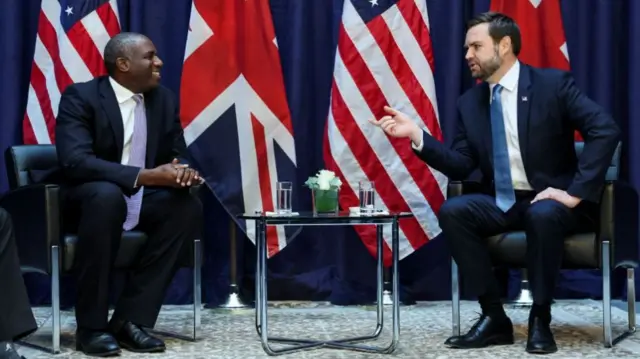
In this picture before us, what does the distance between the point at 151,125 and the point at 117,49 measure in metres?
0.35

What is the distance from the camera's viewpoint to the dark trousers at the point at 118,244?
3.44m

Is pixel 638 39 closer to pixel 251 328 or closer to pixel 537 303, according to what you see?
pixel 537 303

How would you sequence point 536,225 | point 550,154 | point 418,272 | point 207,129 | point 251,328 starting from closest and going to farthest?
point 536,225 → point 550,154 → point 251,328 → point 207,129 → point 418,272

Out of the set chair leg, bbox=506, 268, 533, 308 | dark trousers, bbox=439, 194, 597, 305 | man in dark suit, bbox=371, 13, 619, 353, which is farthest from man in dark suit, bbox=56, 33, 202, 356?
chair leg, bbox=506, 268, 533, 308

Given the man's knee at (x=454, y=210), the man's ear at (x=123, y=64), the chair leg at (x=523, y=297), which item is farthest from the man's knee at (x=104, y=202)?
the chair leg at (x=523, y=297)

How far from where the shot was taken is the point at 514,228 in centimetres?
370

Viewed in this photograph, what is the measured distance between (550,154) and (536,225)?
43 centimetres

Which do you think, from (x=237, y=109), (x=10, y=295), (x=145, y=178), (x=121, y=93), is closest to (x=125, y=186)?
(x=145, y=178)

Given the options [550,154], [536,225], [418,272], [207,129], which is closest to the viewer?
[536,225]

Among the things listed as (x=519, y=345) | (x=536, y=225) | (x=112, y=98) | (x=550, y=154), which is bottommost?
(x=519, y=345)

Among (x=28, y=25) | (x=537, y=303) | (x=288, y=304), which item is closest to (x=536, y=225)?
(x=537, y=303)

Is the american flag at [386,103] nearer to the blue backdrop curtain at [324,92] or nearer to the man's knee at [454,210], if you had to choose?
the blue backdrop curtain at [324,92]

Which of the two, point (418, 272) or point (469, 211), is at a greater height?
point (469, 211)

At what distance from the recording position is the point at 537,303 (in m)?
3.44
